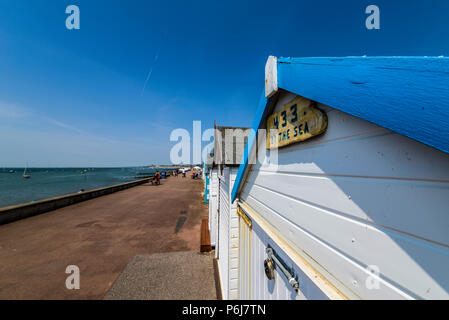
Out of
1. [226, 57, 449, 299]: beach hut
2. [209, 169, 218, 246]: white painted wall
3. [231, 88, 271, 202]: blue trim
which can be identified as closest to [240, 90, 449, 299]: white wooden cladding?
[226, 57, 449, 299]: beach hut

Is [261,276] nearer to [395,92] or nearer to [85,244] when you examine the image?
[395,92]

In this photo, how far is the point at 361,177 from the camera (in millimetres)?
1012

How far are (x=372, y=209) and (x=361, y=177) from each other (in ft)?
0.61

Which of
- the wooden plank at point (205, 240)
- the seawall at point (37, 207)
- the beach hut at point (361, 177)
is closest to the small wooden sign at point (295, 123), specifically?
the beach hut at point (361, 177)

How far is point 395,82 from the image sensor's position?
0.76 meters

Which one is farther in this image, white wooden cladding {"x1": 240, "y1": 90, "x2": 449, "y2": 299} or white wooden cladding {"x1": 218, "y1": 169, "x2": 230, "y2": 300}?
white wooden cladding {"x1": 218, "y1": 169, "x2": 230, "y2": 300}

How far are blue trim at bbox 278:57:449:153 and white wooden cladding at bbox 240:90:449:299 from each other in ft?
0.50

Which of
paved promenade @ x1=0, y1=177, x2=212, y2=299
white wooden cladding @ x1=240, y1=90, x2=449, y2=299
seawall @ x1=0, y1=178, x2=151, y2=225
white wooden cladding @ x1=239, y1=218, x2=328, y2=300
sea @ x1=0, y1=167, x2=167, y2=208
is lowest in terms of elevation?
sea @ x1=0, y1=167, x2=167, y2=208

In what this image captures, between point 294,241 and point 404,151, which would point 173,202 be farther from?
point 404,151

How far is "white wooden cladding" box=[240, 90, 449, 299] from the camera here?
2.35 ft

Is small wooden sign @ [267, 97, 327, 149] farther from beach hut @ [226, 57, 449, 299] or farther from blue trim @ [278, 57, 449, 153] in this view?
blue trim @ [278, 57, 449, 153]

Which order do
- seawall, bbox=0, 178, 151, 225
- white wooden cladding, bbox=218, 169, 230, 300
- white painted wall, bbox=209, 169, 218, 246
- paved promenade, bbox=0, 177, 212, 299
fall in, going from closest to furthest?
white wooden cladding, bbox=218, 169, 230, 300 → paved promenade, bbox=0, 177, 212, 299 → white painted wall, bbox=209, 169, 218, 246 → seawall, bbox=0, 178, 151, 225

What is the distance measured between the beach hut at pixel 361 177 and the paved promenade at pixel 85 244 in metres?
4.72
